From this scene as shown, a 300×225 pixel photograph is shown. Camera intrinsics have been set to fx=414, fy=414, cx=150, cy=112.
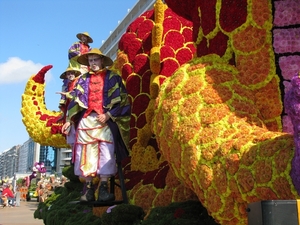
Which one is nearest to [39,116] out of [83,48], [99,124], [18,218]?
[83,48]

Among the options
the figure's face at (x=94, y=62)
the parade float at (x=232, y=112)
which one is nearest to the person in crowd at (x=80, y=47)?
the figure's face at (x=94, y=62)

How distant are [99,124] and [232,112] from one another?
1.47m

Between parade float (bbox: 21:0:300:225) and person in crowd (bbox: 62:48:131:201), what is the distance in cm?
46

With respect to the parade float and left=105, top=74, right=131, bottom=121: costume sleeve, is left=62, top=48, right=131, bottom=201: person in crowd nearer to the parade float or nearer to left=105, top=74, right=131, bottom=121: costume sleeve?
left=105, top=74, right=131, bottom=121: costume sleeve

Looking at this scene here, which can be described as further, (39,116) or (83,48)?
(39,116)

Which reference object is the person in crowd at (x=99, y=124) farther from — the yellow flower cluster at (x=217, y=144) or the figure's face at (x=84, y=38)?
the figure's face at (x=84, y=38)

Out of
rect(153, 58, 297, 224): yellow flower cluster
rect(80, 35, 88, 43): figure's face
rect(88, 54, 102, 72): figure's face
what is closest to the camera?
rect(153, 58, 297, 224): yellow flower cluster

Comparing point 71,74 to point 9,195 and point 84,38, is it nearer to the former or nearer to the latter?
point 84,38

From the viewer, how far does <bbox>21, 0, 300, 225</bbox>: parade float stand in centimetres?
208

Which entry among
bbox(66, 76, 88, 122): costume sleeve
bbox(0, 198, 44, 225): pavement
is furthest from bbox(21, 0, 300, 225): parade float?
bbox(0, 198, 44, 225): pavement

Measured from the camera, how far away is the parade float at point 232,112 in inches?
81.7

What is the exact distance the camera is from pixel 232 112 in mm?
2492

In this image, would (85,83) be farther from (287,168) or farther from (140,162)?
(287,168)

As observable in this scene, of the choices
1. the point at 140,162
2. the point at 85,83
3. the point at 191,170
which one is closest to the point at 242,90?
the point at 191,170
